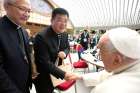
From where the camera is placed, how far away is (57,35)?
110 inches

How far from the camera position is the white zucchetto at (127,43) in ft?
5.03

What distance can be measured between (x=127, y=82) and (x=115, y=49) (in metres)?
0.22

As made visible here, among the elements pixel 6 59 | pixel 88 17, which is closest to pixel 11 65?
pixel 6 59

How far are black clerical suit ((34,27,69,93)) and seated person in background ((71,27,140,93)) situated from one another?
109 cm

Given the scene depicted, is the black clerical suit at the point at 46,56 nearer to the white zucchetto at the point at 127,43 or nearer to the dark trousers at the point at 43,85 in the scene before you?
the dark trousers at the point at 43,85

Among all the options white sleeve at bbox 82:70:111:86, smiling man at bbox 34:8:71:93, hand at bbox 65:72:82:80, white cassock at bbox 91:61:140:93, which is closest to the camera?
white cassock at bbox 91:61:140:93

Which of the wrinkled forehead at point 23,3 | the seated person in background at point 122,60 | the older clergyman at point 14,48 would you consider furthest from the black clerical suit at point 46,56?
the seated person in background at point 122,60

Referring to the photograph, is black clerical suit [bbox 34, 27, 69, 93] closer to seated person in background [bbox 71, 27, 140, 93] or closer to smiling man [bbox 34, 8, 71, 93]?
smiling man [bbox 34, 8, 71, 93]

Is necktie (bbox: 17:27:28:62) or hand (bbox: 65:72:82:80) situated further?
hand (bbox: 65:72:82:80)

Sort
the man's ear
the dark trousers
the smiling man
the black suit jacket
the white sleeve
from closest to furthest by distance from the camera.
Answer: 1. the man's ear
2. the black suit jacket
3. the white sleeve
4. the smiling man
5. the dark trousers

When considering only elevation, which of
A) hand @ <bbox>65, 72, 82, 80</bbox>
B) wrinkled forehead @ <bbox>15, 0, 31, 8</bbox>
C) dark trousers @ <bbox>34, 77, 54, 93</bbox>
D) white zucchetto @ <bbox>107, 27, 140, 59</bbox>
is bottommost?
dark trousers @ <bbox>34, 77, 54, 93</bbox>

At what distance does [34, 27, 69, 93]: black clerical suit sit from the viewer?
264 cm

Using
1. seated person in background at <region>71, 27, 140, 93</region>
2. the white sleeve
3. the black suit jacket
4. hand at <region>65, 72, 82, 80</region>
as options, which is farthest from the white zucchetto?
hand at <region>65, 72, 82, 80</region>

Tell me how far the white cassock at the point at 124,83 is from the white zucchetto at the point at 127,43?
9 centimetres
